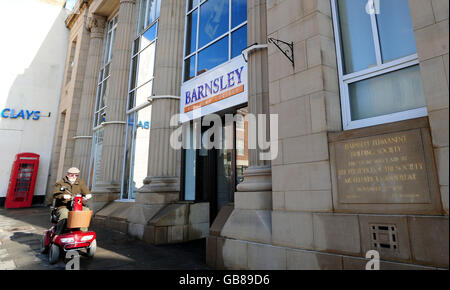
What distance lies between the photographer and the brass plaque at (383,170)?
10.3ft

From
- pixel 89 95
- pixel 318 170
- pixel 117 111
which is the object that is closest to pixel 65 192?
pixel 318 170

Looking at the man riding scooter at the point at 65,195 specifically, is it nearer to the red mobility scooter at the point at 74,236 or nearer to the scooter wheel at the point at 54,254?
the red mobility scooter at the point at 74,236

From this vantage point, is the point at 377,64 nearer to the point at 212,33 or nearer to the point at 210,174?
the point at 212,33

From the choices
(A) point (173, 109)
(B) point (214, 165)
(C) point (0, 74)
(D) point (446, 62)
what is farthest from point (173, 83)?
(C) point (0, 74)

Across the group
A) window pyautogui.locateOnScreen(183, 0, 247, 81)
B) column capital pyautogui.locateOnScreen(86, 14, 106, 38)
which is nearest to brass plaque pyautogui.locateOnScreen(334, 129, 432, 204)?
window pyautogui.locateOnScreen(183, 0, 247, 81)

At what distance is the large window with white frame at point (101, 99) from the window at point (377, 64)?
1333cm

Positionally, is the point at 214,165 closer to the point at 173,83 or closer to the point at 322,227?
the point at 173,83

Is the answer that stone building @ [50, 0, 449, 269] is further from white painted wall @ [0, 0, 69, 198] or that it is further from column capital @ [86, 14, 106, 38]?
white painted wall @ [0, 0, 69, 198]

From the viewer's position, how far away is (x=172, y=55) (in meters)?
9.34

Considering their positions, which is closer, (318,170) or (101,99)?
(318,170)

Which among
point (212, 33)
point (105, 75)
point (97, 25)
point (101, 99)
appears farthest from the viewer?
point (97, 25)

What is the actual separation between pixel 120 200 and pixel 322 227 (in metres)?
9.61

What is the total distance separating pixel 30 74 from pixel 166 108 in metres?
18.5

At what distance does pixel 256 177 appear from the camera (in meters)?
5.15
